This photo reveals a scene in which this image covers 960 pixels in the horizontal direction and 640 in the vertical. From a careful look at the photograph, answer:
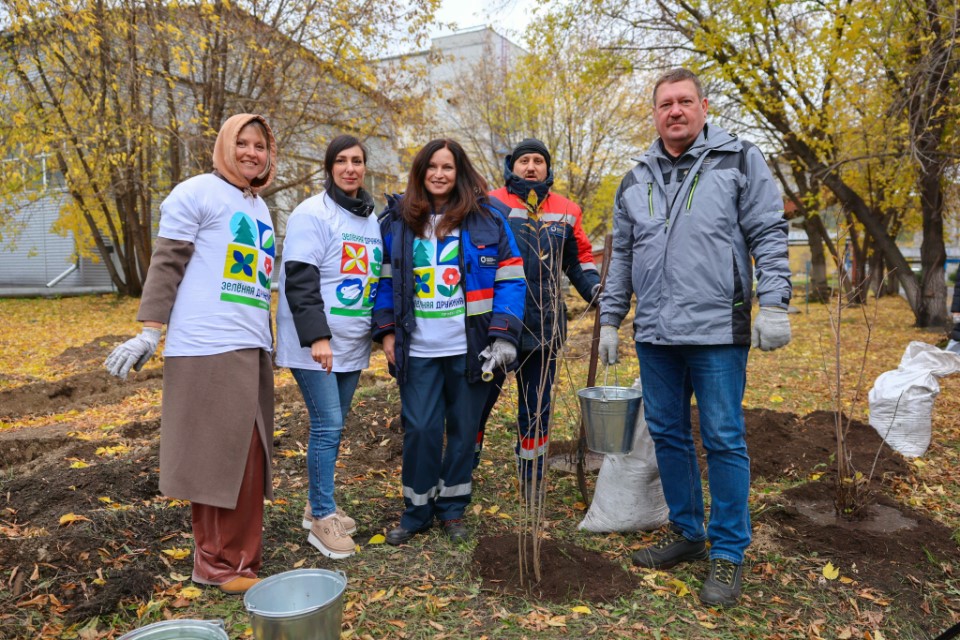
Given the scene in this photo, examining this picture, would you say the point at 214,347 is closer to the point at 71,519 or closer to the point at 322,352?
the point at 322,352

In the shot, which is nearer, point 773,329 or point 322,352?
point 773,329

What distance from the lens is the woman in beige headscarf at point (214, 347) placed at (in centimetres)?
252

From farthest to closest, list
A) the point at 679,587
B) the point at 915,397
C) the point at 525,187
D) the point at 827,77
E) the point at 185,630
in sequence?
the point at 827,77
the point at 915,397
the point at 525,187
the point at 679,587
the point at 185,630

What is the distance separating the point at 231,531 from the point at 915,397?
429 centimetres

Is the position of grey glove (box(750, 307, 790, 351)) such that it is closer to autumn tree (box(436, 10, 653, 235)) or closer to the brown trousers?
the brown trousers

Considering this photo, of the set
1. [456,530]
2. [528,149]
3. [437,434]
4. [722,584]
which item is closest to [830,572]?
[722,584]

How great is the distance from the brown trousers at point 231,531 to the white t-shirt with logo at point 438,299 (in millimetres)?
851

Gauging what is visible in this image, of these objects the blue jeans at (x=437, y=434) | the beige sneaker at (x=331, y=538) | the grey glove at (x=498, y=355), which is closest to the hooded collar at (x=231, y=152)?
the blue jeans at (x=437, y=434)

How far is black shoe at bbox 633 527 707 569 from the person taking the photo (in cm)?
294

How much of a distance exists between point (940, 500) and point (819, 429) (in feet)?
4.13

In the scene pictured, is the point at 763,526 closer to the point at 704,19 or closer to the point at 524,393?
the point at 524,393

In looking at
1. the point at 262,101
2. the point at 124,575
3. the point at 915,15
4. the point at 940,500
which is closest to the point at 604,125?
the point at 262,101

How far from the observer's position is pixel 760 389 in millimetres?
6875

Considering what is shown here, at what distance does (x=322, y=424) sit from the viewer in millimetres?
3076
